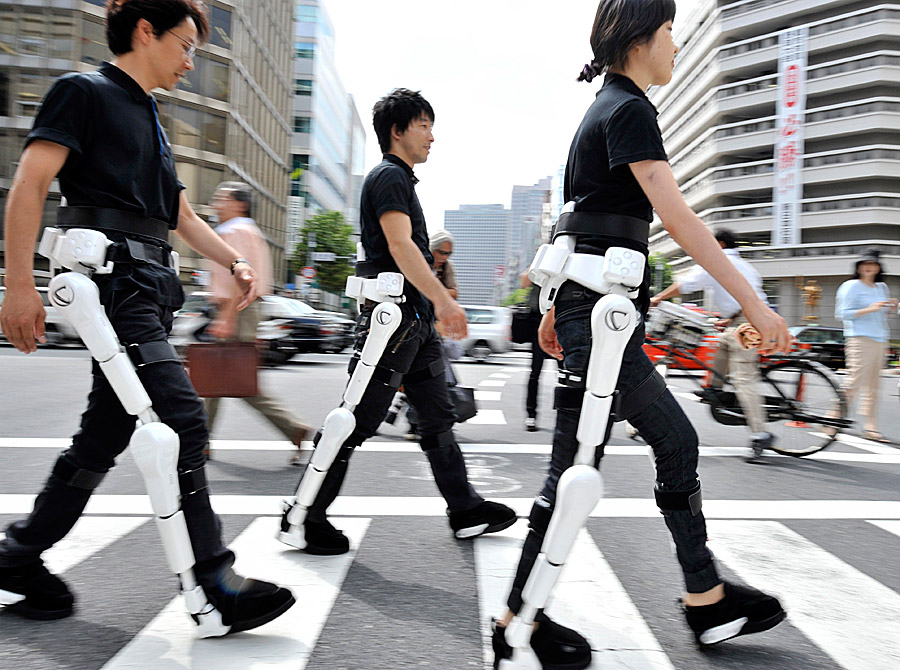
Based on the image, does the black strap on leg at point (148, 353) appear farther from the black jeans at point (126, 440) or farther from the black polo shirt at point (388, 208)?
the black polo shirt at point (388, 208)

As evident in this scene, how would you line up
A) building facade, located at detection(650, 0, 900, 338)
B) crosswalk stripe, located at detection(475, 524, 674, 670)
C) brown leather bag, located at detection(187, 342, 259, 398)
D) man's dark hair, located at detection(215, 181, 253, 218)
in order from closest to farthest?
crosswalk stripe, located at detection(475, 524, 674, 670) → brown leather bag, located at detection(187, 342, 259, 398) → man's dark hair, located at detection(215, 181, 253, 218) → building facade, located at detection(650, 0, 900, 338)

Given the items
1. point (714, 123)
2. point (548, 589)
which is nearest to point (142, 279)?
point (548, 589)

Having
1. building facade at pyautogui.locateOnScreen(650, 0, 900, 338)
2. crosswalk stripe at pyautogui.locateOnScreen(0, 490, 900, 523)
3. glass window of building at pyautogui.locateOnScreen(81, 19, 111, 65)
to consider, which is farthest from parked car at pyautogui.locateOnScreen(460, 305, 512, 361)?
building facade at pyautogui.locateOnScreen(650, 0, 900, 338)

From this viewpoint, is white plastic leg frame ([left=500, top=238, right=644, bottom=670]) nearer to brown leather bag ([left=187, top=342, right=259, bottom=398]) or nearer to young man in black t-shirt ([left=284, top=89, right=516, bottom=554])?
young man in black t-shirt ([left=284, top=89, right=516, bottom=554])

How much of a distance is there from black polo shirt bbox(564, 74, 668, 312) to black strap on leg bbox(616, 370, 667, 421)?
24cm

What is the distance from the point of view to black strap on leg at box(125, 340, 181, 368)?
2.42 meters

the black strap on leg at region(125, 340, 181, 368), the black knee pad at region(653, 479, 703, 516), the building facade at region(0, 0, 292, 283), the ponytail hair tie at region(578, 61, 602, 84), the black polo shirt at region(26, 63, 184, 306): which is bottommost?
the black knee pad at region(653, 479, 703, 516)

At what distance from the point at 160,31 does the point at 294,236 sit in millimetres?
63110

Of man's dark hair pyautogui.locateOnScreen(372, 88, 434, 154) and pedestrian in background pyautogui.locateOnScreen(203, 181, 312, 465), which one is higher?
man's dark hair pyautogui.locateOnScreen(372, 88, 434, 154)

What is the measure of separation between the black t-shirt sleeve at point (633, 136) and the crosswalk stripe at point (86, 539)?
95.3 inches

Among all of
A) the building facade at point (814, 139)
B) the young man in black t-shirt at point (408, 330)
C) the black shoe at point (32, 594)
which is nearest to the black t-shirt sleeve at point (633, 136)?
the young man in black t-shirt at point (408, 330)

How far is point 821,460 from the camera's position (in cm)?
649

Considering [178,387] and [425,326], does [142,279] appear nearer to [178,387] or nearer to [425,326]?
[178,387]

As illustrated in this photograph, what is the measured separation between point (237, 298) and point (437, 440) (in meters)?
2.33
